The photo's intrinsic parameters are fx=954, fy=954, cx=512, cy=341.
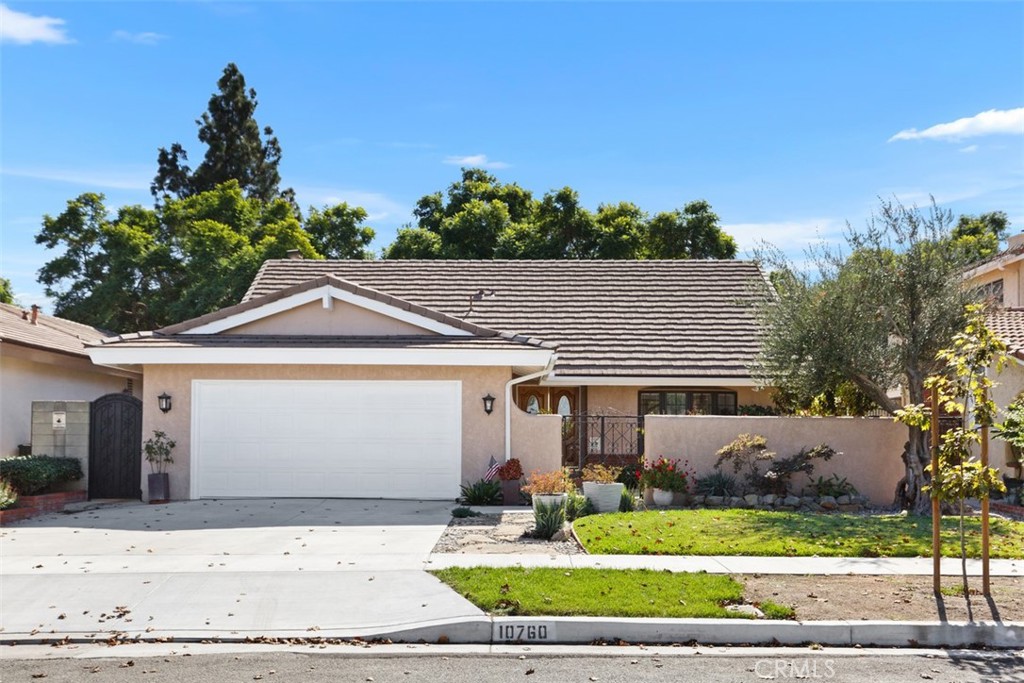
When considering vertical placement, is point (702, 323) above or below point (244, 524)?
above

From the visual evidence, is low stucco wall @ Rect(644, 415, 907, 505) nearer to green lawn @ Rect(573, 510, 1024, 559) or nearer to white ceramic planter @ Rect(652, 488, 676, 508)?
white ceramic planter @ Rect(652, 488, 676, 508)

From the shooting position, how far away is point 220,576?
1045 centimetres

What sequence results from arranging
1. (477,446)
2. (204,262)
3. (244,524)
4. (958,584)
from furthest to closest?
(204,262) → (477,446) → (244,524) → (958,584)

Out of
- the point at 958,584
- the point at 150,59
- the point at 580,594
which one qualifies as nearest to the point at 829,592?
the point at 958,584

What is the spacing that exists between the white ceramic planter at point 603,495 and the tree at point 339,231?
26.4 metres

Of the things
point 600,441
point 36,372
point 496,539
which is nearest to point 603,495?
point 496,539

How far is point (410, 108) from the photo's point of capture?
890 inches

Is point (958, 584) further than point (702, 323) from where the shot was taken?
No

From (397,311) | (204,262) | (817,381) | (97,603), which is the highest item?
(204,262)

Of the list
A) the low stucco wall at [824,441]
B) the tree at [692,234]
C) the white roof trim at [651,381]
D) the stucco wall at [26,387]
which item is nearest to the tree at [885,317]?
the low stucco wall at [824,441]

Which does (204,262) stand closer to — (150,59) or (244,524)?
(150,59)

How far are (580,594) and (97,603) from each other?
480cm

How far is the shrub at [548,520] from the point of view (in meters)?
13.0

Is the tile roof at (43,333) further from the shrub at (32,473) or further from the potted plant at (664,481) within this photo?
the potted plant at (664,481)
